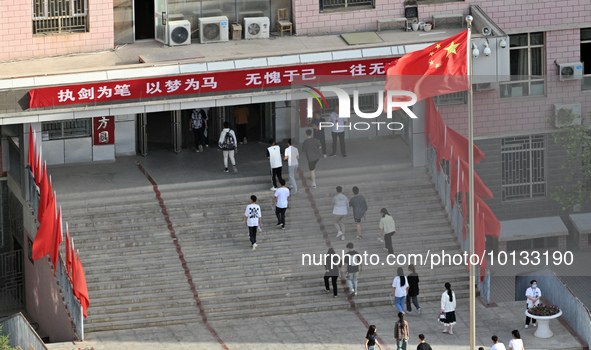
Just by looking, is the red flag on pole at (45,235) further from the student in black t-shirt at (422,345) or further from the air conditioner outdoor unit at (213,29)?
the student in black t-shirt at (422,345)

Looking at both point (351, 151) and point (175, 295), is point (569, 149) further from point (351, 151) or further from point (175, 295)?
point (175, 295)

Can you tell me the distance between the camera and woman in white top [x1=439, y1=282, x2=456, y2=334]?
4192 centimetres

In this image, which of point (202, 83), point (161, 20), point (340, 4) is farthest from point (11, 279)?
point (340, 4)

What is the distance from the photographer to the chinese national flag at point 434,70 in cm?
3697

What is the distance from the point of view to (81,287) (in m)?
42.1

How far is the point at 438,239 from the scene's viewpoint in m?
42.2

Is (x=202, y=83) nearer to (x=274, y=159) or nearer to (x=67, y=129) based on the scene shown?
(x=274, y=159)

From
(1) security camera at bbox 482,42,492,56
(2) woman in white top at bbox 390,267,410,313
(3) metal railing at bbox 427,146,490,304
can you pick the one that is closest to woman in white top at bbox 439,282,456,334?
(2) woman in white top at bbox 390,267,410,313

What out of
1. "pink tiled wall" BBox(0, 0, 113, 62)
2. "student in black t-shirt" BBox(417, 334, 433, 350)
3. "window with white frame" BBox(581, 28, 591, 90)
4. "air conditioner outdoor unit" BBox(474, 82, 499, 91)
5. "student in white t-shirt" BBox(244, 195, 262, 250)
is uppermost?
"pink tiled wall" BBox(0, 0, 113, 62)

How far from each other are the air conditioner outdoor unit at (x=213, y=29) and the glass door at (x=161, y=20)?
1.03 m

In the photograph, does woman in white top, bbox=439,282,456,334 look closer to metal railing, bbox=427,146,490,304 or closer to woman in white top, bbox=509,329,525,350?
metal railing, bbox=427,146,490,304

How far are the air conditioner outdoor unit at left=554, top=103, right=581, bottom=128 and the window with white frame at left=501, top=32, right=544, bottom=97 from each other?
3.56ft

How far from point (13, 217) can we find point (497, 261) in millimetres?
15256

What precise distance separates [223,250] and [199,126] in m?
5.47
